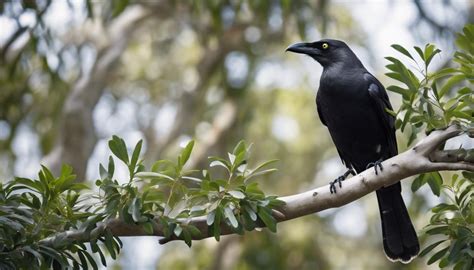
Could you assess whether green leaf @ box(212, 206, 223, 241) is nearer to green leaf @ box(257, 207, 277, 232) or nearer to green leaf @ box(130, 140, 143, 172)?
green leaf @ box(257, 207, 277, 232)

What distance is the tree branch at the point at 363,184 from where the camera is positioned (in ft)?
13.9

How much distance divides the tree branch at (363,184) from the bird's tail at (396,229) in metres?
1.14

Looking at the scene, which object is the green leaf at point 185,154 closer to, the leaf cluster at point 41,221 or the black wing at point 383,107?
the leaf cluster at point 41,221

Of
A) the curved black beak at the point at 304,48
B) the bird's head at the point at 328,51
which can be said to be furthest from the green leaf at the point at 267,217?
the curved black beak at the point at 304,48

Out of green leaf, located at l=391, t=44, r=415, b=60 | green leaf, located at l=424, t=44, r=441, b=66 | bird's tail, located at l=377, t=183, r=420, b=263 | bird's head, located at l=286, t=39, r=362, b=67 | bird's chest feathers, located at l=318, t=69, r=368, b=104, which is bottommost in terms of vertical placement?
bird's tail, located at l=377, t=183, r=420, b=263

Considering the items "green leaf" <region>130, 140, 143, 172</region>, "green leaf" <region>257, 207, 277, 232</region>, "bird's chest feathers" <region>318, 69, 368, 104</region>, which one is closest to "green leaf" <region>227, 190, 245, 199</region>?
"green leaf" <region>257, 207, 277, 232</region>

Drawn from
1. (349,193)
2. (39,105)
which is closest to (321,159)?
(39,105)

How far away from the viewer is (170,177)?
433 cm

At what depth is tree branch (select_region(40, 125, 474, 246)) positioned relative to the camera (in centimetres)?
425

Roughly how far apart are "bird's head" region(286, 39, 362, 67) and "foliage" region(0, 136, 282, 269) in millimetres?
1982

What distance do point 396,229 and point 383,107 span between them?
89 cm

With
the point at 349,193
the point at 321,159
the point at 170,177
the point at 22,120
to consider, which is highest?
the point at 22,120

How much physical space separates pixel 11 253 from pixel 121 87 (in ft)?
30.4

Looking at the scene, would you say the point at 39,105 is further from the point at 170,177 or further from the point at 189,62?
the point at 170,177
